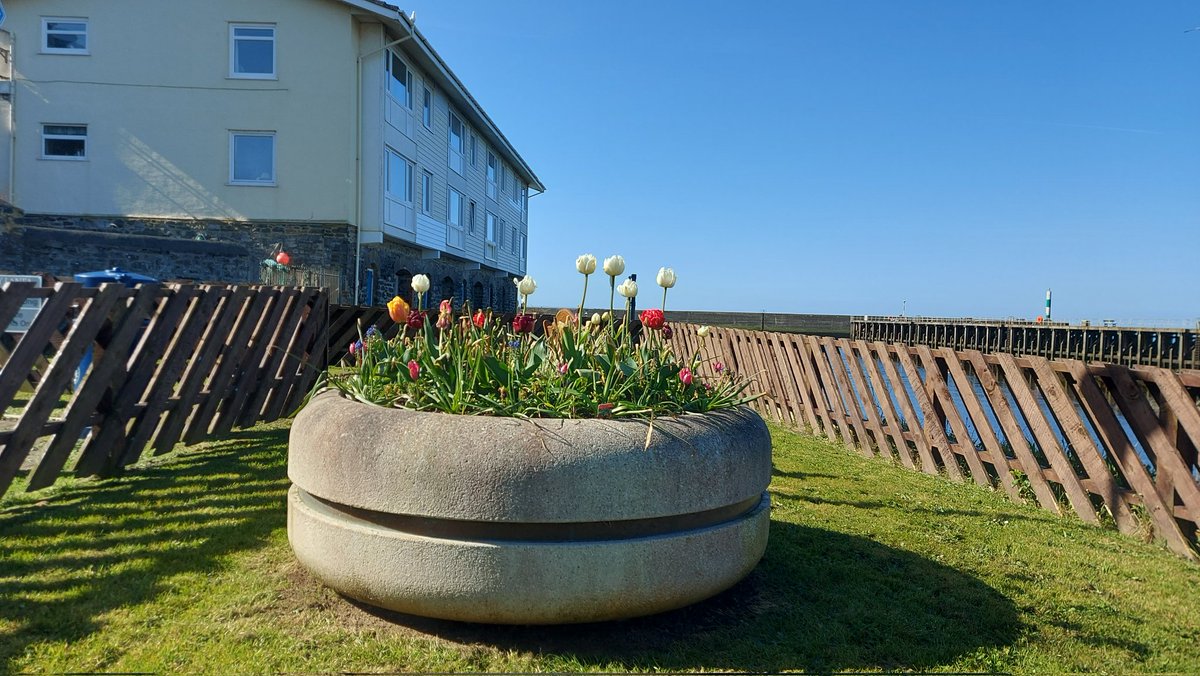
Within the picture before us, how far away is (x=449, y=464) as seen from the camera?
2.98 metres

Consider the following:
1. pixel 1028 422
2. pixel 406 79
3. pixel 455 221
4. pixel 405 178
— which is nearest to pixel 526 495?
pixel 1028 422

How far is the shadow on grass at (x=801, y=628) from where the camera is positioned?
312 centimetres

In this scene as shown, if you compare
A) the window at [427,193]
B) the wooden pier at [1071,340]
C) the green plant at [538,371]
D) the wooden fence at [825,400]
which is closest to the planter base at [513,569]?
the green plant at [538,371]

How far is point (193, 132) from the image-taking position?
63.4 ft

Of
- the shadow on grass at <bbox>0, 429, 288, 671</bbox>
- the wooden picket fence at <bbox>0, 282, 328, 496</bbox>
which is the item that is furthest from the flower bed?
the wooden picket fence at <bbox>0, 282, 328, 496</bbox>

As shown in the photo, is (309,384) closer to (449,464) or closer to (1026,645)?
(449,464)

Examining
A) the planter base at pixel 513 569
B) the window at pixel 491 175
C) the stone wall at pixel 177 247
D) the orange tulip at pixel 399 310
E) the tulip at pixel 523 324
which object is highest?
the window at pixel 491 175

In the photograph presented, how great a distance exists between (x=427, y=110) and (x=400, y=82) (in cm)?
236

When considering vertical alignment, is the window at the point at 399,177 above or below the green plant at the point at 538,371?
above

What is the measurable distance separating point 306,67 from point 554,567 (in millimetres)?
19742

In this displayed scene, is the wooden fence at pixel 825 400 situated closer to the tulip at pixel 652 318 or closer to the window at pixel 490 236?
the tulip at pixel 652 318

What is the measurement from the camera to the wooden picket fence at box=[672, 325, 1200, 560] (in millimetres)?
5070

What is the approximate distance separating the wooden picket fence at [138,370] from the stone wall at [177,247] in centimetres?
1042

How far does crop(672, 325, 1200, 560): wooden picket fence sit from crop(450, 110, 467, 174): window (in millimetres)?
19436
